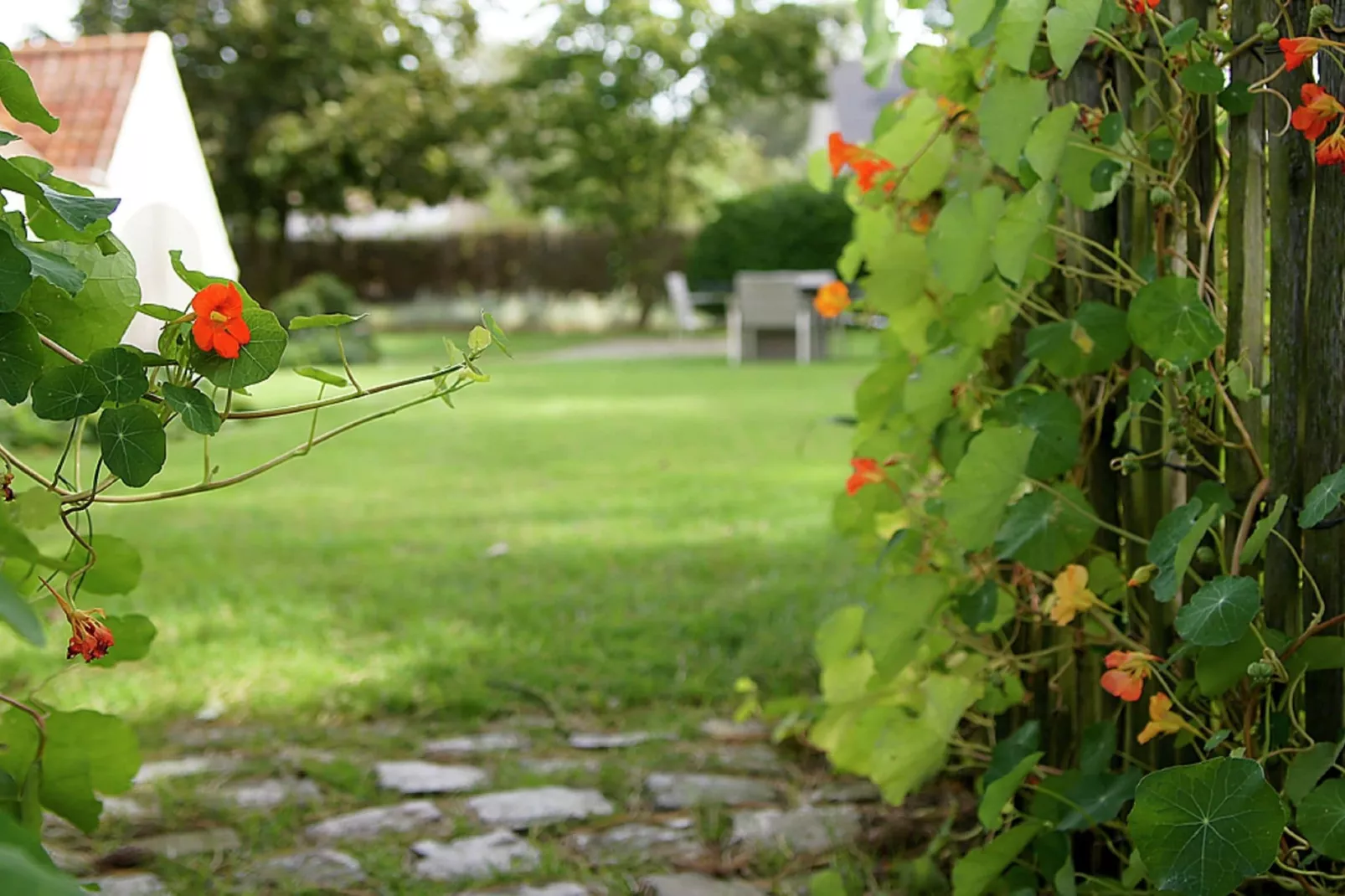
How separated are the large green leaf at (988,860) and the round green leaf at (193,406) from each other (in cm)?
88

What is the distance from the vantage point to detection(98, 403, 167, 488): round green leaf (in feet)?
2.79

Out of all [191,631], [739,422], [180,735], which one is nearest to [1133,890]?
[180,735]

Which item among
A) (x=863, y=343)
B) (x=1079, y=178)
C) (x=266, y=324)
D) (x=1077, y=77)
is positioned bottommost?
(x=863, y=343)

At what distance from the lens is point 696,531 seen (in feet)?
12.5

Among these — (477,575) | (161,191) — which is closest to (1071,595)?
(477,575)

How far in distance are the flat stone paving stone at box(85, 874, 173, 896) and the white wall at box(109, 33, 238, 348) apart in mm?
1850

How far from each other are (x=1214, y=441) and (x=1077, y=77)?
1.45 feet

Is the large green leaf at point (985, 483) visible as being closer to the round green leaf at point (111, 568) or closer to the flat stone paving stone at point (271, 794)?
the round green leaf at point (111, 568)

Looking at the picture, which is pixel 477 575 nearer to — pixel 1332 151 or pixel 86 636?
pixel 86 636

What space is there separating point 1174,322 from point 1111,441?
266 millimetres

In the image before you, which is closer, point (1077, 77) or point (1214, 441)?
point (1214, 441)

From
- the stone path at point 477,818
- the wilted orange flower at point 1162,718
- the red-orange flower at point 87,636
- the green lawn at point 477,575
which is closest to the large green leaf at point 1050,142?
the wilted orange flower at point 1162,718

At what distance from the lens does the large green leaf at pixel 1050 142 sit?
1.14 metres

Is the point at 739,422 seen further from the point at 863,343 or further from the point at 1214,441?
the point at 863,343
